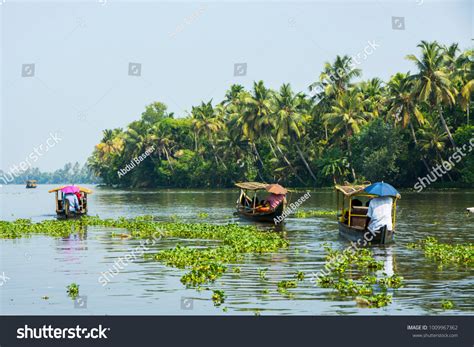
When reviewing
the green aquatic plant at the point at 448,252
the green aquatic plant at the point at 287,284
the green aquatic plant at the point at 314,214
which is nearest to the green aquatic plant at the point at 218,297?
the green aquatic plant at the point at 287,284

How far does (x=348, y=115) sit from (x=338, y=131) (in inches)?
208

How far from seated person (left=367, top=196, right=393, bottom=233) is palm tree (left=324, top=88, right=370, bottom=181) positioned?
2157 inches

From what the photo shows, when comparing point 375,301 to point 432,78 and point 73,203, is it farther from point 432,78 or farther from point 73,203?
point 432,78

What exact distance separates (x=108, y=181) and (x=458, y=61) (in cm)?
8980

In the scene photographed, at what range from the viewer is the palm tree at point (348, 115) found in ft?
274

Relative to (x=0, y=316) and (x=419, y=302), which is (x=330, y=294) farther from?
(x=0, y=316)

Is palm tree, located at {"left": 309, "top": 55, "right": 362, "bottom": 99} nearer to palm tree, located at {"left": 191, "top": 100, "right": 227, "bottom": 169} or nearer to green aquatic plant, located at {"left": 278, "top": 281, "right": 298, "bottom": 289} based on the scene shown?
palm tree, located at {"left": 191, "top": 100, "right": 227, "bottom": 169}

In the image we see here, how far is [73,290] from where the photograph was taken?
19.7m

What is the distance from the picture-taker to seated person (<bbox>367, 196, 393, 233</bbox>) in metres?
28.1

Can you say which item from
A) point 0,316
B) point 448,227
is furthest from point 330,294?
point 448,227

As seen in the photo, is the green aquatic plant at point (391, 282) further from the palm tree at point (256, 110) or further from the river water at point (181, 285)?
the palm tree at point (256, 110)

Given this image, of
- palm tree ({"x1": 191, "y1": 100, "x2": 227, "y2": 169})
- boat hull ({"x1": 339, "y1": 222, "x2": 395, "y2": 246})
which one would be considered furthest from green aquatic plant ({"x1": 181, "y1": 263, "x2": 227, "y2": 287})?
palm tree ({"x1": 191, "y1": 100, "x2": 227, "y2": 169})

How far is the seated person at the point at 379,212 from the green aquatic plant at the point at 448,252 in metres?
1.45

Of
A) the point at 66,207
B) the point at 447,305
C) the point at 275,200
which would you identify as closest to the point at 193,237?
the point at 275,200
